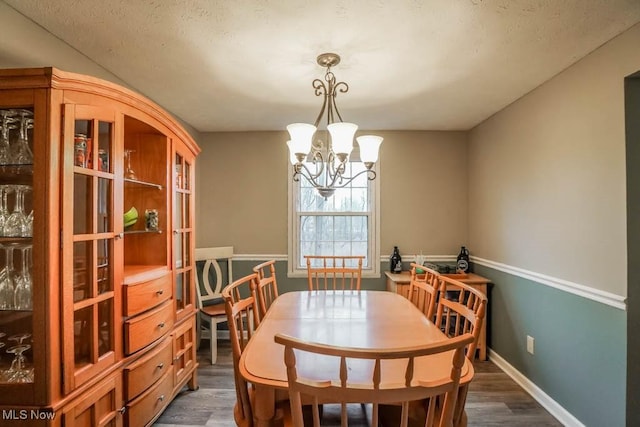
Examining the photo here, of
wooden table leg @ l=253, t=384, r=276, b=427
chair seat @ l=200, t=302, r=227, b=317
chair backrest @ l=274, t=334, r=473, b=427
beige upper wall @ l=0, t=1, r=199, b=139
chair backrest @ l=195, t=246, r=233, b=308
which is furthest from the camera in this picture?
chair backrest @ l=195, t=246, r=233, b=308

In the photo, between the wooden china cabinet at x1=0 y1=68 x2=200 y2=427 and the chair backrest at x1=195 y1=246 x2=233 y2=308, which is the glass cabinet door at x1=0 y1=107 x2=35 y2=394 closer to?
the wooden china cabinet at x1=0 y1=68 x2=200 y2=427

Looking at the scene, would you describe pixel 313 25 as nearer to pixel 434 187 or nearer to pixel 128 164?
pixel 128 164

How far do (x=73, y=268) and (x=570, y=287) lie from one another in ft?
9.31

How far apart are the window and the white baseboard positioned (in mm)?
1558

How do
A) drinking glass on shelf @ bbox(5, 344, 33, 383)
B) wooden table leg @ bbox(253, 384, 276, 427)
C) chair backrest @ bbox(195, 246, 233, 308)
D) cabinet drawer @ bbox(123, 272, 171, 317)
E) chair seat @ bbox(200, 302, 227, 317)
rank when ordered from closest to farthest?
1. wooden table leg @ bbox(253, 384, 276, 427)
2. drinking glass on shelf @ bbox(5, 344, 33, 383)
3. cabinet drawer @ bbox(123, 272, 171, 317)
4. chair seat @ bbox(200, 302, 227, 317)
5. chair backrest @ bbox(195, 246, 233, 308)

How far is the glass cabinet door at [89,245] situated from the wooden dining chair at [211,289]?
140 centimetres

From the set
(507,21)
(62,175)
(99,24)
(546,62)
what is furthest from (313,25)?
(546,62)

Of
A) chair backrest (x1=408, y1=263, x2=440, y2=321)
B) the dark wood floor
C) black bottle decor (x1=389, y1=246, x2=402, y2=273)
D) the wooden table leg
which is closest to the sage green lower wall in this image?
the dark wood floor

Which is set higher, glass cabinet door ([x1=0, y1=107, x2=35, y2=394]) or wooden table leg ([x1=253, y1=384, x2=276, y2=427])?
glass cabinet door ([x1=0, y1=107, x2=35, y2=394])

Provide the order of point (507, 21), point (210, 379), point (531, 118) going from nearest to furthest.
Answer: point (507, 21)
point (531, 118)
point (210, 379)

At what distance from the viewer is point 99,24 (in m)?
1.71

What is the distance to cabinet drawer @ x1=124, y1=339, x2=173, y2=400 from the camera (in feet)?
5.99

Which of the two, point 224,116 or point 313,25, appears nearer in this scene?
point 313,25

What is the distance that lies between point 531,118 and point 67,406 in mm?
3376
